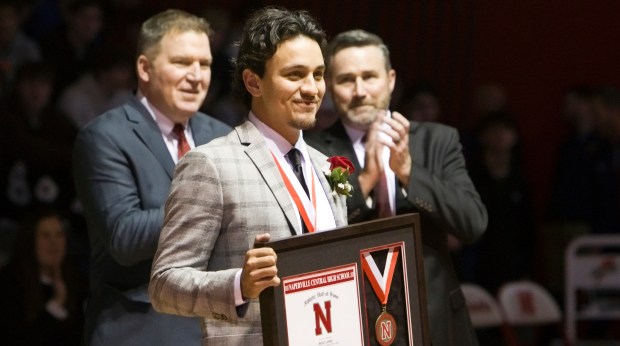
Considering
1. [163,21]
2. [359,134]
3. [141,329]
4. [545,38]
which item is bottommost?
[141,329]

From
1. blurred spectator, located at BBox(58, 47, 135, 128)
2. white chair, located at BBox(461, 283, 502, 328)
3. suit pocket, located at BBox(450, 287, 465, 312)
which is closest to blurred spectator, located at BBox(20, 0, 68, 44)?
blurred spectator, located at BBox(58, 47, 135, 128)

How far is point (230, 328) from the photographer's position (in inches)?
139

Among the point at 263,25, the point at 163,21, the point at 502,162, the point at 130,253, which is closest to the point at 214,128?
the point at 163,21

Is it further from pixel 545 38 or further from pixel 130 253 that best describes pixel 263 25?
pixel 545 38

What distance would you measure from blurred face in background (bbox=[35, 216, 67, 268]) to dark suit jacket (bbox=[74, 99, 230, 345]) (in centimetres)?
206

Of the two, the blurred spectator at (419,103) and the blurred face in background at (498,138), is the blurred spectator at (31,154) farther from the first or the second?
the blurred face in background at (498,138)

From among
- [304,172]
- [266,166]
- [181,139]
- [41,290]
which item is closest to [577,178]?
[41,290]

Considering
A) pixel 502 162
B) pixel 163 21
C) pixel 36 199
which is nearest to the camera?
pixel 163 21

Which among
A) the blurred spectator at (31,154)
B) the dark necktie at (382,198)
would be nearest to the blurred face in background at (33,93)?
the blurred spectator at (31,154)

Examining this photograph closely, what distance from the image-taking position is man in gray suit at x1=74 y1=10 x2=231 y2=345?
4.43 m

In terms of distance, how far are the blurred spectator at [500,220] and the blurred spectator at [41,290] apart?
3.00 meters

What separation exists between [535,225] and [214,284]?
5878 mm

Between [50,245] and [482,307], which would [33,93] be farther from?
[482,307]

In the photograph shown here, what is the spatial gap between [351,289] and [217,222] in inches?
15.5
